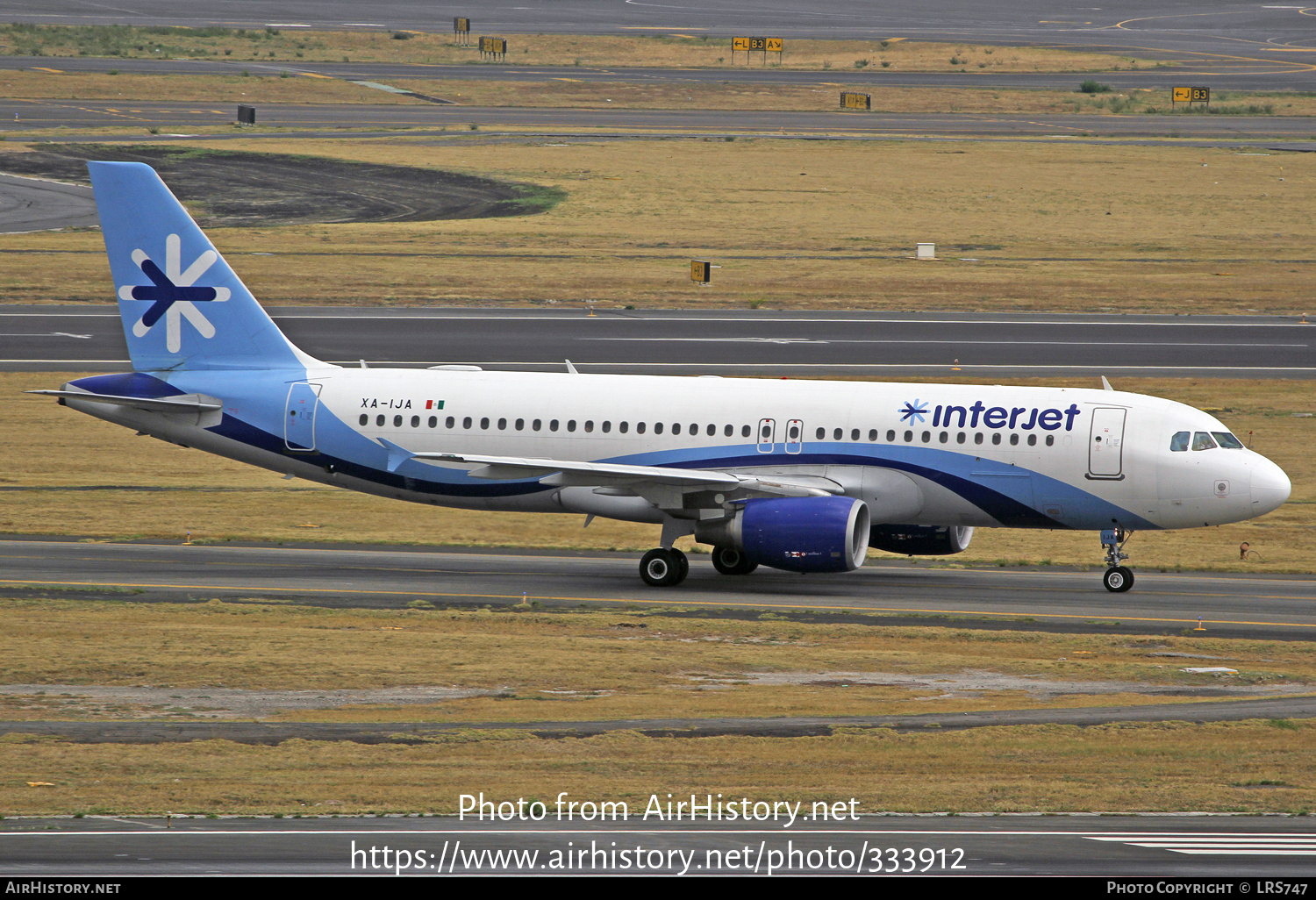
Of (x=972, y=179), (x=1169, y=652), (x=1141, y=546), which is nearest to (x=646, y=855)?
(x=1169, y=652)

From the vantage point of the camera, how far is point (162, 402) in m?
39.8

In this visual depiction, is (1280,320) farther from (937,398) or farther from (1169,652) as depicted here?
(1169,652)

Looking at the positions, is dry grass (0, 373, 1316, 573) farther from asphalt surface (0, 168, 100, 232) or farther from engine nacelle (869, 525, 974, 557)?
asphalt surface (0, 168, 100, 232)

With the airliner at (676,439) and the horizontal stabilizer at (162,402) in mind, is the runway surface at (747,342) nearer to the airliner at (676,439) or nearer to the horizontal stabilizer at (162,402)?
the airliner at (676,439)

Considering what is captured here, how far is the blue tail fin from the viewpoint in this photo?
133 ft

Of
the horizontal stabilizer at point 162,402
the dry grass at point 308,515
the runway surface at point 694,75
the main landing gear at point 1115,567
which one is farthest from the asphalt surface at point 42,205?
the main landing gear at point 1115,567

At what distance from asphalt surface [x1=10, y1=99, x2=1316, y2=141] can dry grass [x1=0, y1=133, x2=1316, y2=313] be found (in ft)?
27.0

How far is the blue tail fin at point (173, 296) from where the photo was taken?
133 ft

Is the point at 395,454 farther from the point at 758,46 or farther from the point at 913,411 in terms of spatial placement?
the point at 758,46

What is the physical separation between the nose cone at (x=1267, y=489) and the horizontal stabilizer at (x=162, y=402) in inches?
938

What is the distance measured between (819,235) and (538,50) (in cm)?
8274

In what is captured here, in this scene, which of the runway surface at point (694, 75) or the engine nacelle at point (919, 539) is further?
the runway surface at point (694, 75)

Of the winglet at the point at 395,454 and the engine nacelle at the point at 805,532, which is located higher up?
the winglet at the point at 395,454

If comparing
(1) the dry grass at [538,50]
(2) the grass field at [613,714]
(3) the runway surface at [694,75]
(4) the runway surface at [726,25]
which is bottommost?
(2) the grass field at [613,714]
